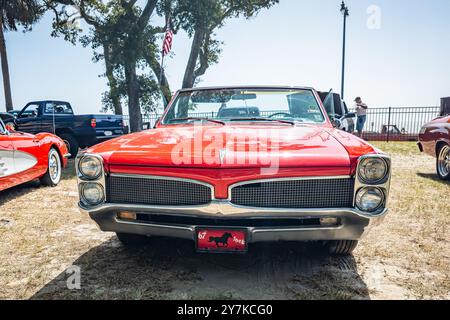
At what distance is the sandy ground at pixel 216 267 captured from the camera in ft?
7.75

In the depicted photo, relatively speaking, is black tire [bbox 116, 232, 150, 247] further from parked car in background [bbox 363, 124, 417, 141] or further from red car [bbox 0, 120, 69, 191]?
parked car in background [bbox 363, 124, 417, 141]

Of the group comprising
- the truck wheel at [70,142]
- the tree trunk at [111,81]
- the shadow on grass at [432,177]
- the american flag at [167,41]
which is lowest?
the shadow on grass at [432,177]

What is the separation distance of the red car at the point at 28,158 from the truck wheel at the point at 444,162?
688 cm

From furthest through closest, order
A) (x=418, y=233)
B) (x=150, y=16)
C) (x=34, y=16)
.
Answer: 1. (x=34, y=16)
2. (x=150, y=16)
3. (x=418, y=233)

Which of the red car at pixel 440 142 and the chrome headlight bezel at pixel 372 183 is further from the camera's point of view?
the red car at pixel 440 142

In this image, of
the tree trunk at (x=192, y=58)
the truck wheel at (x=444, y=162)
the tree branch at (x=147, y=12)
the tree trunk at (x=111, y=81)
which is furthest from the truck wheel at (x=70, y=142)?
the truck wheel at (x=444, y=162)

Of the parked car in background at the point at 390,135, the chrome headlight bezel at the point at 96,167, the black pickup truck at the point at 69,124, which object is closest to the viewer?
the chrome headlight bezel at the point at 96,167

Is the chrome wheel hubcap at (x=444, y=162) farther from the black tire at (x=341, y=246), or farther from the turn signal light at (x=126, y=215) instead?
the turn signal light at (x=126, y=215)

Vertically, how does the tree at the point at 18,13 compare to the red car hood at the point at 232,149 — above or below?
above
